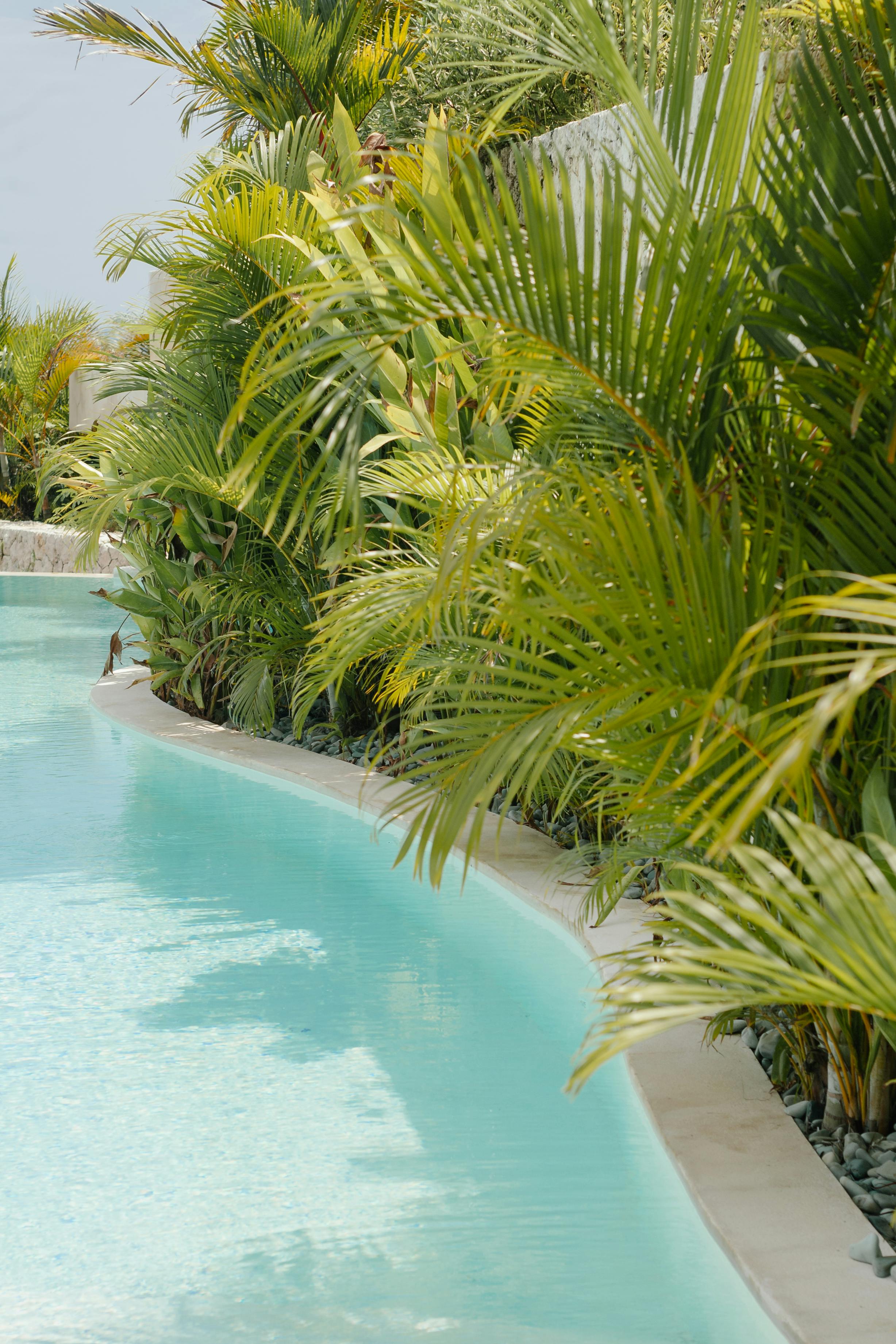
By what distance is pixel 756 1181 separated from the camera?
2.05m

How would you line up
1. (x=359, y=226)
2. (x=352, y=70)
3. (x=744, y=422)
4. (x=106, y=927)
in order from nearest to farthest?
(x=744, y=422), (x=106, y=927), (x=359, y=226), (x=352, y=70)

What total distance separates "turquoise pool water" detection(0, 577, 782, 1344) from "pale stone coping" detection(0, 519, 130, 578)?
13438 millimetres

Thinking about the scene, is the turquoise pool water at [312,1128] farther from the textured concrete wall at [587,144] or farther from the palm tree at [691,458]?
the textured concrete wall at [587,144]

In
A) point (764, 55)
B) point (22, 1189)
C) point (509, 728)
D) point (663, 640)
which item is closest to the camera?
point (663, 640)

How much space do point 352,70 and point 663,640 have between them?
26.7 feet

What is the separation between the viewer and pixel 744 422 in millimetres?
2117

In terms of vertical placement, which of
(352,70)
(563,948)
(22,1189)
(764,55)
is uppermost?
(352,70)

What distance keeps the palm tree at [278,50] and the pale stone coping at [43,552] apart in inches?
324

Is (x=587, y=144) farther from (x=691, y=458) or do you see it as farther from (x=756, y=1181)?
(x=756, y=1181)

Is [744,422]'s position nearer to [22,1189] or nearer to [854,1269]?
[854,1269]

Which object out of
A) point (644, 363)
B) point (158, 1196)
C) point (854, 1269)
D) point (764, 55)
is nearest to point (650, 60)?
point (644, 363)

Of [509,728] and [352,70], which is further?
[352,70]

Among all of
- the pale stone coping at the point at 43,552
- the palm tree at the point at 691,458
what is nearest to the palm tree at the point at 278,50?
the palm tree at the point at 691,458

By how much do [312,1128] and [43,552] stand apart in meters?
16.7
